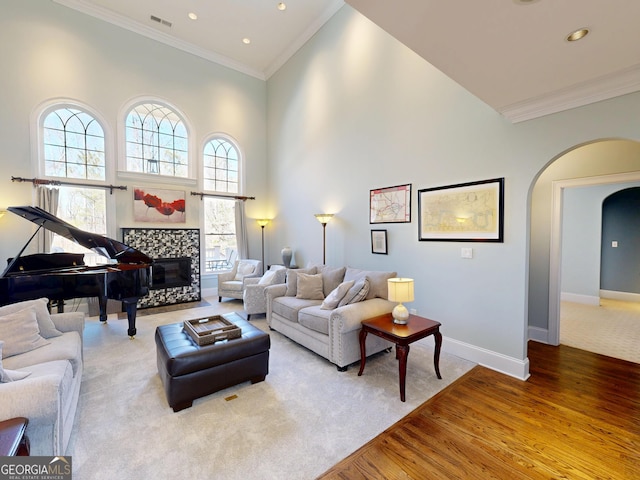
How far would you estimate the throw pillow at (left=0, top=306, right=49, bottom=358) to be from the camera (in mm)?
2125

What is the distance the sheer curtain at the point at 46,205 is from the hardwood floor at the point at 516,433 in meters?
6.04

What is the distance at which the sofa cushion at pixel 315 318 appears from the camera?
3137mm

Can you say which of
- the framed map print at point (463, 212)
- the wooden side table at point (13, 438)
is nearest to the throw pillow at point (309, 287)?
the framed map print at point (463, 212)

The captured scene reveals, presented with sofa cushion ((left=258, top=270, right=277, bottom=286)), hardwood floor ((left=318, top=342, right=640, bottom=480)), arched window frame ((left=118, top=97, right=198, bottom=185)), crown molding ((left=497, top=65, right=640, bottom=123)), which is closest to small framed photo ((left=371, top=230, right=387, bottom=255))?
sofa cushion ((left=258, top=270, right=277, bottom=286))

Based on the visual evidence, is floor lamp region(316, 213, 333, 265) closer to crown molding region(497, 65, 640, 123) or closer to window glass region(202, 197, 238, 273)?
window glass region(202, 197, 238, 273)

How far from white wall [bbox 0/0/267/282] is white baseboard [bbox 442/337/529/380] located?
5.33m

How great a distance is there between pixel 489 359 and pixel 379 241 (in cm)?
207

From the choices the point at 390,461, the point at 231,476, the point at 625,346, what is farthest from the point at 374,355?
the point at 625,346

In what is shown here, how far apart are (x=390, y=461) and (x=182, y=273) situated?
561 cm

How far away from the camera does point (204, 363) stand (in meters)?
2.42

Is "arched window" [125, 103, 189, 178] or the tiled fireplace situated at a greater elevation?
"arched window" [125, 103, 189, 178]

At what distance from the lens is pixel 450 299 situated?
3.47 metres

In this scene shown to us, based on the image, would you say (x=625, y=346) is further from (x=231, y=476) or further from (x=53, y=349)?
(x=53, y=349)

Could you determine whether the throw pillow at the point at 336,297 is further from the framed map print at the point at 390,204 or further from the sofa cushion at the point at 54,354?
the sofa cushion at the point at 54,354
